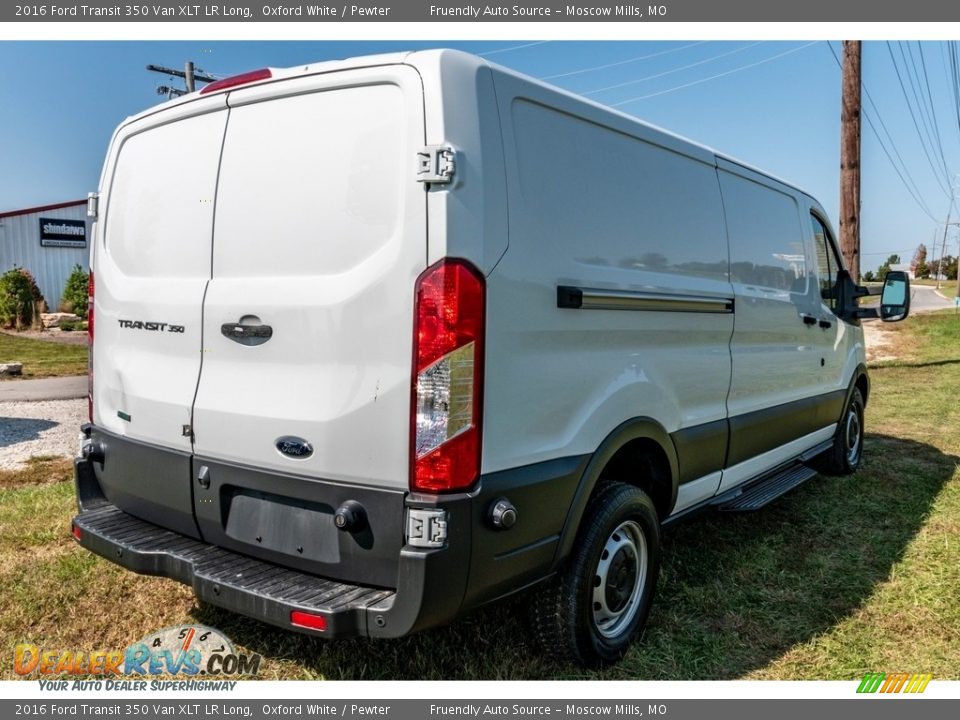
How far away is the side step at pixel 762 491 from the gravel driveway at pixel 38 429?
611 cm

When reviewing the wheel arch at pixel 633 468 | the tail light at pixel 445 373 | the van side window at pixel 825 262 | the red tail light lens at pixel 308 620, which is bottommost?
the red tail light lens at pixel 308 620

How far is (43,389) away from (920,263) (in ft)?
332

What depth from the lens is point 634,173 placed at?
3.37 m

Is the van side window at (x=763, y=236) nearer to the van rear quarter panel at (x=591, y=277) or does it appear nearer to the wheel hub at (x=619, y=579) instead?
the van rear quarter panel at (x=591, y=277)

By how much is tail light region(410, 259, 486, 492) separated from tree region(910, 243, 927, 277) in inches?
3794

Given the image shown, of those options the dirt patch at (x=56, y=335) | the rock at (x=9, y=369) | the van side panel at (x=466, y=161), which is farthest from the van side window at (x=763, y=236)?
the dirt patch at (x=56, y=335)

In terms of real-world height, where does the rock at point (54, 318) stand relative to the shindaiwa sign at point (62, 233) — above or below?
below

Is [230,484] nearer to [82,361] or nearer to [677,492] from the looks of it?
[677,492]

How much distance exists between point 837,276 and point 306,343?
15.5ft

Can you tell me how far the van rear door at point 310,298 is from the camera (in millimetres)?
2500

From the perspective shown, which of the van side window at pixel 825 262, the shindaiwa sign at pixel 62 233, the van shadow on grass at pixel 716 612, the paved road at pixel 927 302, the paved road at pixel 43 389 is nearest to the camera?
the van shadow on grass at pixel 716 612

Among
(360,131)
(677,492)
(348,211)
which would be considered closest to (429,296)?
(348,211)

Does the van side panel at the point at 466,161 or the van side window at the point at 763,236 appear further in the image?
the van side window at the point at 763,236

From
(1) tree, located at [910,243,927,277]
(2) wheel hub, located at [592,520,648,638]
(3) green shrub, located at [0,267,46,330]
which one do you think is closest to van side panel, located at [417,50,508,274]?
(2) wheel hub, located at [592,520,648,638]
